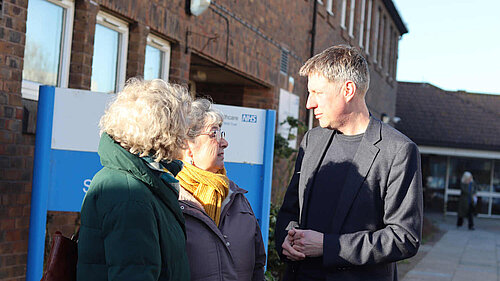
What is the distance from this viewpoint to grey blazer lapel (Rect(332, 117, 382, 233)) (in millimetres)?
2967

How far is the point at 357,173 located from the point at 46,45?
3.52m

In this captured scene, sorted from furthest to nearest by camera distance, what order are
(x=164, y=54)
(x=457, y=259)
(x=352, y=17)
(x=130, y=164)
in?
1. (x=352, y=17)
2. (x=457, y=259)
3. (x=164, y=54)
4. (x=130, y=164)

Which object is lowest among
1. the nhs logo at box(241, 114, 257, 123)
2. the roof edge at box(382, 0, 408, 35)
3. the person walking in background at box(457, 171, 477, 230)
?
the person walking in background at box(457, 171, 477, 230)

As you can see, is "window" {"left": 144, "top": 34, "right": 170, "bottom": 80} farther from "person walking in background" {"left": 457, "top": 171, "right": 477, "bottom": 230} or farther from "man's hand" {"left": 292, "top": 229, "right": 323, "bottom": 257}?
"person walking in background" {"left": 457, "top": 171, "right": 477, "bottom": 230}

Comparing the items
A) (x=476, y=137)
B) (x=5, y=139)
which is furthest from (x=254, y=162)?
(x=476, y=137)

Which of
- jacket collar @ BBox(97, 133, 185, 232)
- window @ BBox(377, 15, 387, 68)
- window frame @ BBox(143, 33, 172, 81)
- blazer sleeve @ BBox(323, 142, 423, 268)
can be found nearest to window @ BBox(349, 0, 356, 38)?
window @ BBox(377, 15, 387, 68)

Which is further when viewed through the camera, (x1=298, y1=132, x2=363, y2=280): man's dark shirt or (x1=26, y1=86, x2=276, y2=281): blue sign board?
(x1=26, y1=86, x2=276, y2=281): blue sign board

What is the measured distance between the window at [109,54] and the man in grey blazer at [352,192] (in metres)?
3.74

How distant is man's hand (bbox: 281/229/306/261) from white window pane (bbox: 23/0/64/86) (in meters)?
3.17

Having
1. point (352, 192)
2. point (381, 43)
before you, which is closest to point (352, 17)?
point (381, 43)

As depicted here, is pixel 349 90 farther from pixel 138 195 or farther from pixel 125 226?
pixel 125 226

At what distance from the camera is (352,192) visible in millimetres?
2963

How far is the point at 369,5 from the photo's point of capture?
63.9 ft

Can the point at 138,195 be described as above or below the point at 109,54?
below
